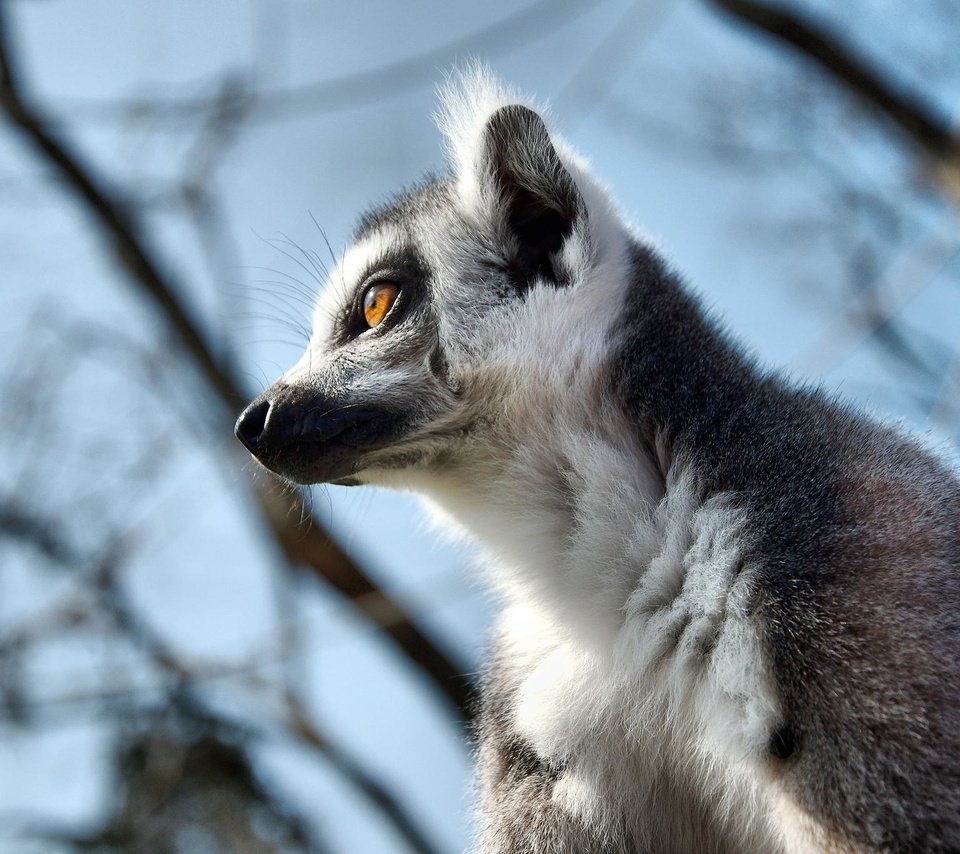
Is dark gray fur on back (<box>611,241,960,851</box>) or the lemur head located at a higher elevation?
dark gray fur on back (<box>611,241,960,851</box>)

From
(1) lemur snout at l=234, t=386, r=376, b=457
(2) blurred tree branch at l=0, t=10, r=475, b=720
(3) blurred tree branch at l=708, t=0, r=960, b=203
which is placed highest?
(3) blurred tree branch at l=708, t=0, r=960, b=203

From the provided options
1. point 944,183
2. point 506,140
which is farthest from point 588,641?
point 944,183

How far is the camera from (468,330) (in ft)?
7.52

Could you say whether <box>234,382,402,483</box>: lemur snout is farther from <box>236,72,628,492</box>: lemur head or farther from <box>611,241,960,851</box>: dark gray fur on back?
<box>611,241,960,851</box>: dark gray fur on back

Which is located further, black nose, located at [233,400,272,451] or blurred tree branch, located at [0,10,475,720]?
blurred tree branch, located at [0,10,475,720]

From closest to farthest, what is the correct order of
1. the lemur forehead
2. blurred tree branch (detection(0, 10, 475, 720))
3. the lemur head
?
the lemur head < the lemur forehead < blurred tree branch (detection(0, 10, 475, 720))

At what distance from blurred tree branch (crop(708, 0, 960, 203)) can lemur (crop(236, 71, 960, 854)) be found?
135 inches

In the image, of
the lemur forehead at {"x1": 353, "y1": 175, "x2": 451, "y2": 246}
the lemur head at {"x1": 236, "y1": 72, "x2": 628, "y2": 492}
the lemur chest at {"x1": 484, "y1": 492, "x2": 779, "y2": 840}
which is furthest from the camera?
the lemur forehead at {"x1": 353, "y1": 175, "x2": 451, "y2": 246}

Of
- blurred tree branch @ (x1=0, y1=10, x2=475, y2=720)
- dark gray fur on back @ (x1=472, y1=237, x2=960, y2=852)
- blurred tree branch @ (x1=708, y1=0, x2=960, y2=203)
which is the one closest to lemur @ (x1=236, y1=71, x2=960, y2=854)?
dark gray fur on back @ (x1=472, y1=237, x2=960, y2=852)

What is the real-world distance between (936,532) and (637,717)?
2.28 ft

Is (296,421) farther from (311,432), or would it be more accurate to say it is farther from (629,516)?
(629,516)

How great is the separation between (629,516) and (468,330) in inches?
24.4

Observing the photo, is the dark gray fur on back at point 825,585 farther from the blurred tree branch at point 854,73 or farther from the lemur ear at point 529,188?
the blurred tree branch at point 854,73

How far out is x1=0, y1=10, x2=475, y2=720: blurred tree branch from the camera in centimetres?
490
